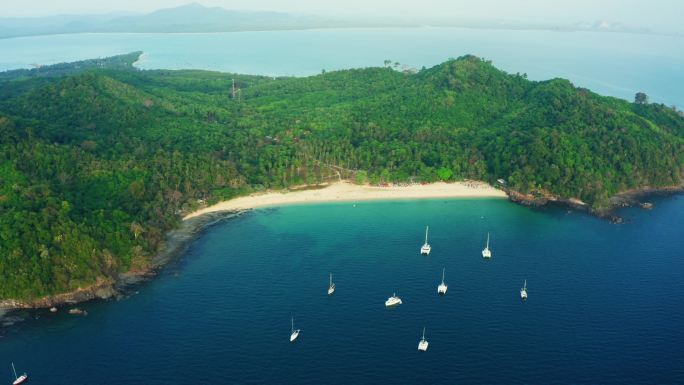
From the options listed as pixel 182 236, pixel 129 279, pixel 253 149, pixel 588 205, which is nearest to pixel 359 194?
pixel 253 149

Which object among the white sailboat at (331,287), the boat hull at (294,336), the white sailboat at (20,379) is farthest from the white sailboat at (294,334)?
the white sailboat at (20,379)

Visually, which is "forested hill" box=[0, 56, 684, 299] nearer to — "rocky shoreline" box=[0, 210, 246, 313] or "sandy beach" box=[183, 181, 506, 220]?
"rocky shoreline" box=[0, 210, 246, 313]

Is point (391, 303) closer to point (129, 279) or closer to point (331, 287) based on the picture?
point (331, 287)

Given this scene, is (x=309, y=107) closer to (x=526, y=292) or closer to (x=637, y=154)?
(x=637, y=154)

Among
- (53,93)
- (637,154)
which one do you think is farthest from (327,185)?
(53,93)

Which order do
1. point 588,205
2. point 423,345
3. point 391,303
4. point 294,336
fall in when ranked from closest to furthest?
1. point 423,345
2. point 294,336
3. point 391,303
4. point 588,205

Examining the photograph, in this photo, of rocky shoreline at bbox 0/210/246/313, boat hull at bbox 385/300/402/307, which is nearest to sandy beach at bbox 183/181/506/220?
rocky shoreline at bbox 0/210/246/313

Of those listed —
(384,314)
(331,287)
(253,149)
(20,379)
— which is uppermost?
(253,149)
